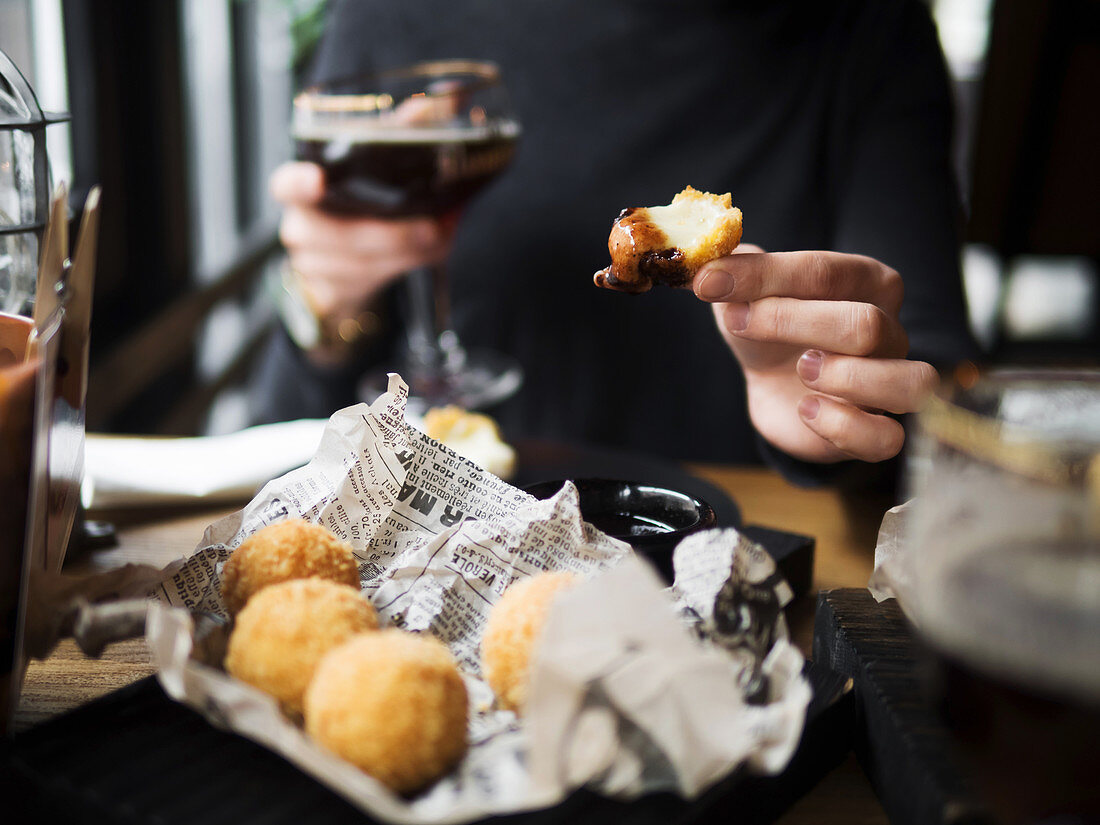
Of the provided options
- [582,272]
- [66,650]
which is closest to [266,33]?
[582,272]

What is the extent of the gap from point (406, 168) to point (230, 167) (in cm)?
288

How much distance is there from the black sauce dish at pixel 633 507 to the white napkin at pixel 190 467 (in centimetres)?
45

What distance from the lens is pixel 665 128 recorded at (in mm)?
1880

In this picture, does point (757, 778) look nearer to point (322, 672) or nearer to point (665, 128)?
point (322, 672)

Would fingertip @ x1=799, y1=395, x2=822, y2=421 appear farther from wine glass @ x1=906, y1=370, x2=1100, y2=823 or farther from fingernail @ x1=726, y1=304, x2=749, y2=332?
wine glass @ x1=906, y1=370, x2=1100, y2=823

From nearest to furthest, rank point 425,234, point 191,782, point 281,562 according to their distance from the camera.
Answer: point 191,782 < point 281,562 < point 425,234

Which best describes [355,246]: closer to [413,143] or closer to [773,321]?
[413,143]

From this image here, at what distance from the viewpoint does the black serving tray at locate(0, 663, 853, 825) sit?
0.50 metres

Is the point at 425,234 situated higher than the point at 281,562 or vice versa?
the point at 425,234

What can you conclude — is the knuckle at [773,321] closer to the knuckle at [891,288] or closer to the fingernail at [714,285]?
the fingernail at [714,285]

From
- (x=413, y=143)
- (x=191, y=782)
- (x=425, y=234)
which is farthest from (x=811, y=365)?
(x=425, y=234)

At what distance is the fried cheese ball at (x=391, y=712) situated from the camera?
1.62 feet

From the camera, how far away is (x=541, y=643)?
471 mm

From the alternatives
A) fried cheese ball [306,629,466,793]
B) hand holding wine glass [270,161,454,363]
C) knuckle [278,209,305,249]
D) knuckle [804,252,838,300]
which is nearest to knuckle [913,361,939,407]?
knuckle [804,252,838,300]
